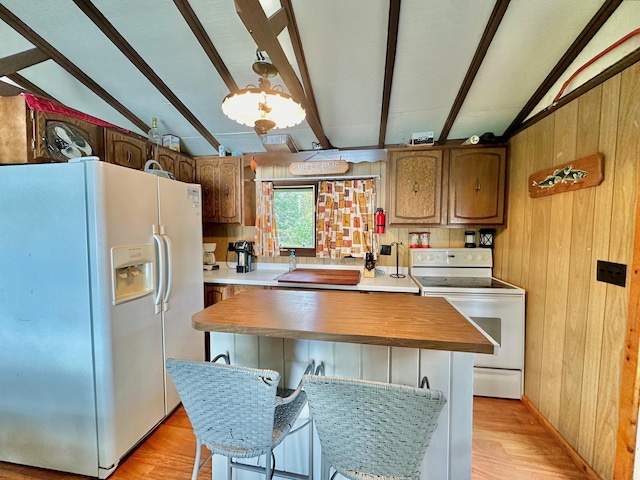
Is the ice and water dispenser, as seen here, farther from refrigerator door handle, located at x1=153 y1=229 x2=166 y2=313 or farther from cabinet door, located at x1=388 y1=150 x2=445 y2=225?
cabinet door, located at x1=388 y1=150 x2=445 y2=225

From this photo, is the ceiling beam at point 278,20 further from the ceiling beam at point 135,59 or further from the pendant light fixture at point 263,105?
the ceiling beam at point 135,59

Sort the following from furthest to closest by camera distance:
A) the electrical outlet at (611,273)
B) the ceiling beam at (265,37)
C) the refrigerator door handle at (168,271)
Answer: the refrigerator door handle at (168,271) < the electrical outlet at (611,273) < the ceiling beam at (265,37)

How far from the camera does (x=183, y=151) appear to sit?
319 centimetres

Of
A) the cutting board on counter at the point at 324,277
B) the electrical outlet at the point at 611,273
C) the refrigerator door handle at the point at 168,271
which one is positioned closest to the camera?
the electrical outlet at the point at 611,273

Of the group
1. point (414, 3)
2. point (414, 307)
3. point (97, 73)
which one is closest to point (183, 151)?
point (97, 73)

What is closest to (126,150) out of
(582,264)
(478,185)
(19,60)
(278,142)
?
(19,60)

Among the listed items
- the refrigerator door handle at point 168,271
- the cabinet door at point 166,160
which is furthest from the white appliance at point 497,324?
the cabinet door at point 166,160

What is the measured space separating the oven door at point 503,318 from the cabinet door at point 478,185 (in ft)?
2.50

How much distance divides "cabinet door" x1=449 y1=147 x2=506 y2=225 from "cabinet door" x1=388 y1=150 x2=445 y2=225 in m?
0.14

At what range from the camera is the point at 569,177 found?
1.73m

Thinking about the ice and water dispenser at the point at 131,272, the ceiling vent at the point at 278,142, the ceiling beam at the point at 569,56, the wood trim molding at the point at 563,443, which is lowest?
the wood trim molding at the point at 563,443

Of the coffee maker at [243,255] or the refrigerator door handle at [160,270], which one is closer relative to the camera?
the refrigerator door handle at [160,270]

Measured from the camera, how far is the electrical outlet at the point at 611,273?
1.38 m

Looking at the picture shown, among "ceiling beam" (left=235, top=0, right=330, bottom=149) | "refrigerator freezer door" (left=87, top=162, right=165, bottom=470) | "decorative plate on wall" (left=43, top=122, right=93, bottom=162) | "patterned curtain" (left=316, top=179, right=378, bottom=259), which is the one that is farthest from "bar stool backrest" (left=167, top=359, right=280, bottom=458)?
"patterned curtain" (left=316, top=179, right=378, bottom=259)
